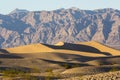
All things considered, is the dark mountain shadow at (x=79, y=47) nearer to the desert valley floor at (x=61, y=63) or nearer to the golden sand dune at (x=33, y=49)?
the desert valley floor at (x=61, y=63)

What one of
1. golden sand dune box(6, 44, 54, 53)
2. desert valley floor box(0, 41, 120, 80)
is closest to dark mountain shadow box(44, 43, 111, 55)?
desert valley floor box(0, 41, 120, 80)

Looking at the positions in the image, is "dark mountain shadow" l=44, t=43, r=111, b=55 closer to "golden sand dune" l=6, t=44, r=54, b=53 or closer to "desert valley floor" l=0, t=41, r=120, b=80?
"desert valley floor" l=0, t=41, r=120, b=80

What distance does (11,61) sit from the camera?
8900 centimetres

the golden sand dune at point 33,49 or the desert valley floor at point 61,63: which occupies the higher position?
the desert valley floor at point 61,63

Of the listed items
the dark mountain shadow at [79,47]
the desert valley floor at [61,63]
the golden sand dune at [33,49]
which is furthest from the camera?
the dark mountain shadow at [79,47]

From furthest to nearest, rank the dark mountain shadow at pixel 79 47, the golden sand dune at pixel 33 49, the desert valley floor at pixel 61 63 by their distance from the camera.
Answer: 1. the dark mountain shadow at pixel 79 47
2. the golden sand dune at pixel 33 49
3. the desert valley floor at pixel 61 63

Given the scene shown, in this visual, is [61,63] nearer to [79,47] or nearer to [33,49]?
[33,49]

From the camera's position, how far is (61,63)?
3270 inches

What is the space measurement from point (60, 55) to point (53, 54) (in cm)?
199

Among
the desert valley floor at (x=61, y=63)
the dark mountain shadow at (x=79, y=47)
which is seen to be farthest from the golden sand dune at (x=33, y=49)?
the dark mountain shadow at (x=79, y=47)

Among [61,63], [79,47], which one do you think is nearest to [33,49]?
[79,47]

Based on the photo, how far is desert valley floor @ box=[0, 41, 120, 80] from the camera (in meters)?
43.0

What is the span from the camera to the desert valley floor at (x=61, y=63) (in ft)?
141

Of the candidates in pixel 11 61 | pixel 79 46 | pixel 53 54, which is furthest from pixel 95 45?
pixel 11 61
